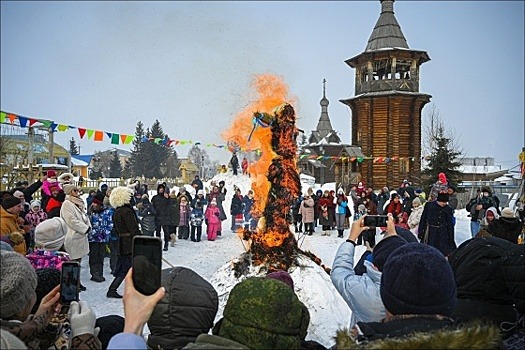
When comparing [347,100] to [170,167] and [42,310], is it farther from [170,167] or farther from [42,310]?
[170,167]

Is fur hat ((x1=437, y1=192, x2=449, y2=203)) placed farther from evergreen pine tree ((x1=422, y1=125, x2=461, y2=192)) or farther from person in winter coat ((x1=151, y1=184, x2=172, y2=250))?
evergreen pine tree ((x1=422, y1=125, x2=461, y2=192))

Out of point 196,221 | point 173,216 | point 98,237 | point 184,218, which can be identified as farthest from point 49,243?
point 196,221

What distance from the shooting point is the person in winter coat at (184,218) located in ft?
52.0

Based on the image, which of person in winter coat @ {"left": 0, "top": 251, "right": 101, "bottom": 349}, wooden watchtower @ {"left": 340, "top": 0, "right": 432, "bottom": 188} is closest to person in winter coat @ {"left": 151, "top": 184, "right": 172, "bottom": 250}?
person in winter coat @ {"left": 0, "top": 251, "right": 101, "bottom": 349}

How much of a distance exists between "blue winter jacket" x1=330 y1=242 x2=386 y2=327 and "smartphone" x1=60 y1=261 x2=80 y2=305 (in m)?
1.68

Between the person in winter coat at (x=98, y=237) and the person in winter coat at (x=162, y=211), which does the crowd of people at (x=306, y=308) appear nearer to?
the person in winter coat at (x=98, y=237)

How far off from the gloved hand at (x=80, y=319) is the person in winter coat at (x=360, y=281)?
1.61 metres

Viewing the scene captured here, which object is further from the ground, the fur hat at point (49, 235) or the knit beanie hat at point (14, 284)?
the knit beanie hat at point (14, 284)

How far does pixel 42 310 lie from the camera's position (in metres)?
2.48

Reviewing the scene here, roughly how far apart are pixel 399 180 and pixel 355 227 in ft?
107

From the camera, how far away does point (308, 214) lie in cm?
1811

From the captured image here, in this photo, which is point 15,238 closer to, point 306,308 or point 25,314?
point 25,314

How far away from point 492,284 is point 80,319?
8.64ft

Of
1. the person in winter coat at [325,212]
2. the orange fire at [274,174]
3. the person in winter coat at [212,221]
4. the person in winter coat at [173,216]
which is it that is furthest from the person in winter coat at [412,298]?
the person in winter coat at [325,212]
